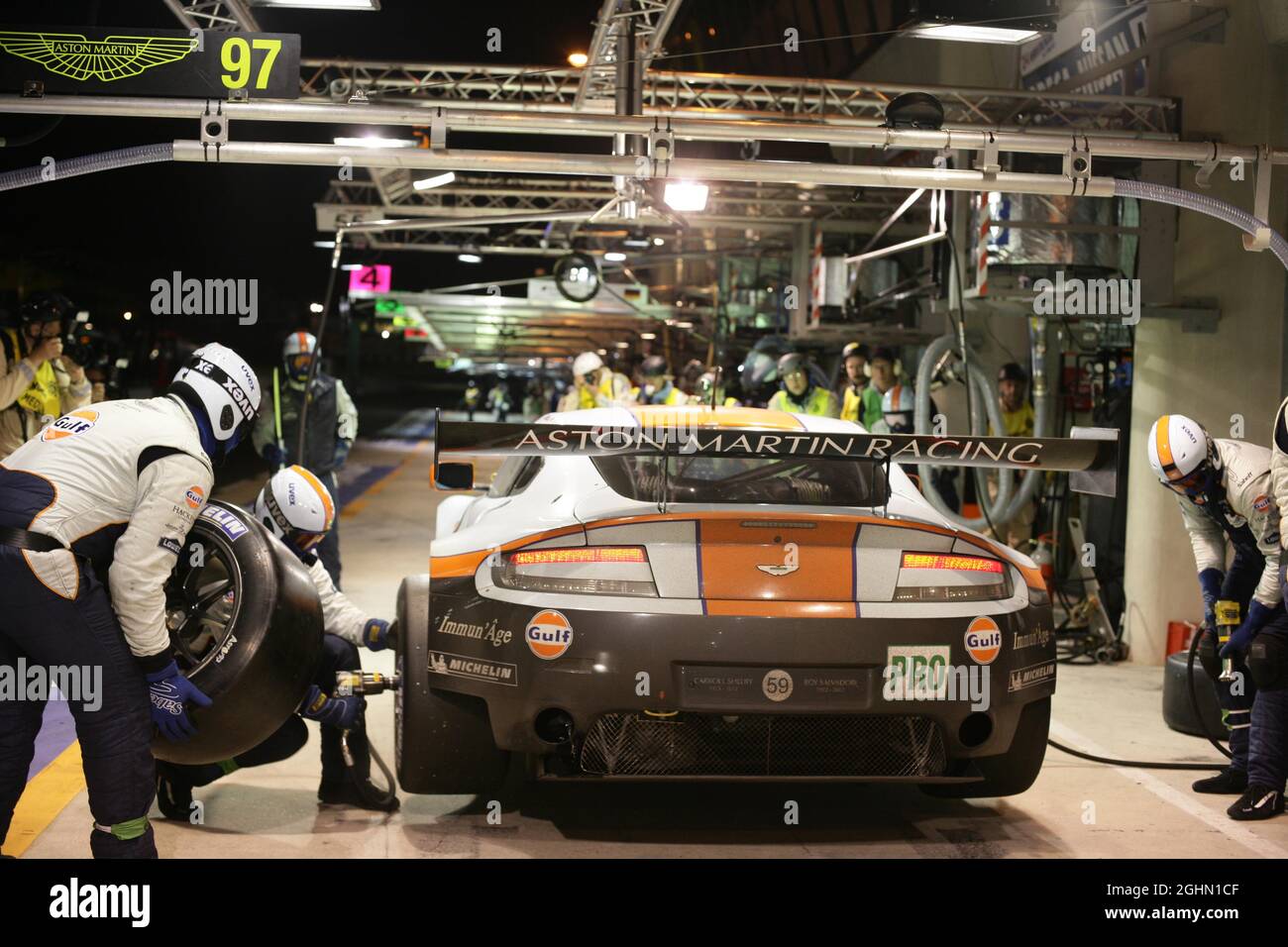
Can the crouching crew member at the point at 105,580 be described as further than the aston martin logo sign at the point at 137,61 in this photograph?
No

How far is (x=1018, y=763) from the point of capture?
185 inches

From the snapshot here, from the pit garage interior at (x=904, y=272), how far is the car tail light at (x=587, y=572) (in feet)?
0.70

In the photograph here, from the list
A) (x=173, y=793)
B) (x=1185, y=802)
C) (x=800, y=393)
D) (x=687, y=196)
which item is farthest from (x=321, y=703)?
(x=800, y=393)

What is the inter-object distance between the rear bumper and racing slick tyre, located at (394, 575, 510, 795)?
14 centimetres

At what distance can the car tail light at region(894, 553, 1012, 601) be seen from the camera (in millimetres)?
4344

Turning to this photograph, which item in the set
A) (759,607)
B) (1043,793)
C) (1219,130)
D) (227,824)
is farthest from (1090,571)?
(227,824)

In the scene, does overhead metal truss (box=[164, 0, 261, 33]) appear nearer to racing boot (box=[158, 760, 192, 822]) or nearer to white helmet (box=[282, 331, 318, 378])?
white helmet (box=[282, 331, 318, 378])

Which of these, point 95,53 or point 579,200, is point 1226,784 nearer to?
point 95,53

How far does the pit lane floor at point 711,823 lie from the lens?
177 inches

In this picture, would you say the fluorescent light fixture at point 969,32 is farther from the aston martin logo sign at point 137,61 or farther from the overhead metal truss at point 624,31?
the aston martin logo sign at point 137,61

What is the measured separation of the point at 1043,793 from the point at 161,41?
16.7ft

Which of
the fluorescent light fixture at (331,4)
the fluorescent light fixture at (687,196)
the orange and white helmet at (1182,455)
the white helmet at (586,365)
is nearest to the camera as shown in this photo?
the orange and white helmet at (1182,455)

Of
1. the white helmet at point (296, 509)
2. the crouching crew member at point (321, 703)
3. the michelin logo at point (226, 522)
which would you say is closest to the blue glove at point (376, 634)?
the crouching crew member at point (321, 703)
